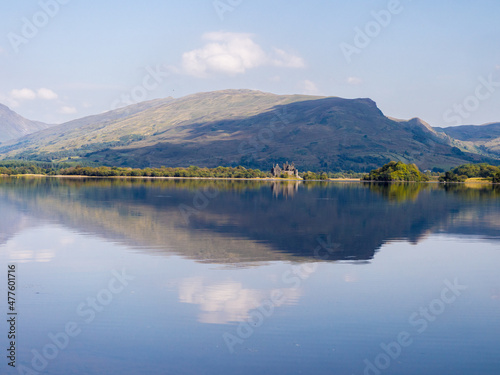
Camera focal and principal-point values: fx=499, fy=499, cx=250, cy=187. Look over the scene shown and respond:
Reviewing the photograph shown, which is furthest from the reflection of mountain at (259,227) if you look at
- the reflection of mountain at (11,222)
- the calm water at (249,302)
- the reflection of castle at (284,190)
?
the reflection of castle at (284,190)

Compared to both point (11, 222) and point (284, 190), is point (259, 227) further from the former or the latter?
point (284, 190)

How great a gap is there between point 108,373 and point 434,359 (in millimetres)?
8937

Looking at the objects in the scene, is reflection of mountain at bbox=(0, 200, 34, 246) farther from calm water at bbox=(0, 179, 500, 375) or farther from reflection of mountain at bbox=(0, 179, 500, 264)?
reflection of mountain at bbox=(0, 179, 500, 264)

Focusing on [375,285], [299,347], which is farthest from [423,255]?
[299,347]

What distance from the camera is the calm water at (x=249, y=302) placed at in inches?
545

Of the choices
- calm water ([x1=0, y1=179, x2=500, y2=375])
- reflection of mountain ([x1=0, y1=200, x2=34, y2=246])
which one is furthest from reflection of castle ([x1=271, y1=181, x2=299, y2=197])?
calm water ([x1=0, y1=179, x2=500, y2=375])

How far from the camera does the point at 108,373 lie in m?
12.8

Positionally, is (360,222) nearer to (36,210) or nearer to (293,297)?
(293,297)

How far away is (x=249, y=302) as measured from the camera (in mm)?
18703

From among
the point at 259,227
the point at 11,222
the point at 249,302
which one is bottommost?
the point at 249,302

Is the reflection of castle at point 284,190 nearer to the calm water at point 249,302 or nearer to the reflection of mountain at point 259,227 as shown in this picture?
the reflection of mountain at point 259,227

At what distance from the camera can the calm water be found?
45.4 feet

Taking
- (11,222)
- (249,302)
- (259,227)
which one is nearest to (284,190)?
(259,227)

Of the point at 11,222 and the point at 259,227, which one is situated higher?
the point at 11,222
